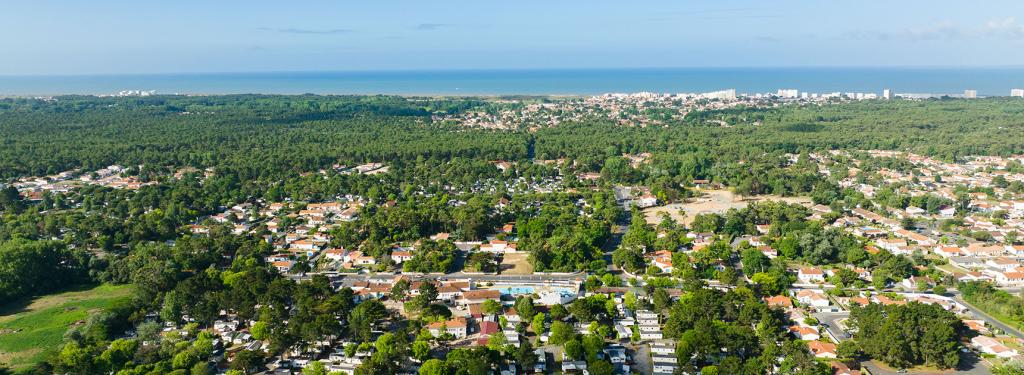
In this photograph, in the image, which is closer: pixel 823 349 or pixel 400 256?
pixel 823 349

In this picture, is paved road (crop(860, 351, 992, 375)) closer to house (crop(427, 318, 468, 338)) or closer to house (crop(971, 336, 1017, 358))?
house (crop(971, 336, 1017, 358))

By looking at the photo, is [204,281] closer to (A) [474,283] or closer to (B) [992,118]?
(A) [474,283]

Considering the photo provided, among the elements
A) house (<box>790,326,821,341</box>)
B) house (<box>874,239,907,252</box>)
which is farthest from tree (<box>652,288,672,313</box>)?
house (<box>874,239,907,252</box>)

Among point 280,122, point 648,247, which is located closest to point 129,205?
point 648,247

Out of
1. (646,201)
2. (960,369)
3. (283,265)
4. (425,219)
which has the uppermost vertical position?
(425,219)

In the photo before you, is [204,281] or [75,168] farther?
[75,168]

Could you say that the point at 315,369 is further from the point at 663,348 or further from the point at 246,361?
the point at 663,348

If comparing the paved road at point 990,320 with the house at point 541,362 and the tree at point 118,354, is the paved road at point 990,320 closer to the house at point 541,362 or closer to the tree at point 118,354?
the house at point 541,362

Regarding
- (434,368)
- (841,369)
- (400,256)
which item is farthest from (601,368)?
(400,256)
